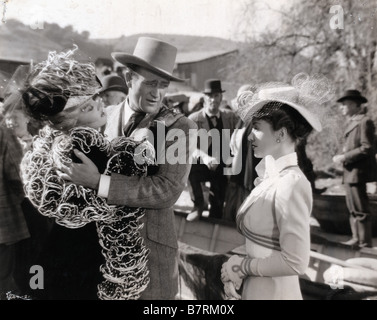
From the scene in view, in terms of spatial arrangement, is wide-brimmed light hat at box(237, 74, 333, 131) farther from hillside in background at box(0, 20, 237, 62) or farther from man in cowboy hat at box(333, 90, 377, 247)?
hillside in background at box(0, 20, 237, 62)

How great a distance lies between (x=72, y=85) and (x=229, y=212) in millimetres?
1202

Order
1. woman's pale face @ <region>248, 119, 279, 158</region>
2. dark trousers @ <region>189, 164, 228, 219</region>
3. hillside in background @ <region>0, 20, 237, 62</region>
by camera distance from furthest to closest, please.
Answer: dark trousers @ <region>189, 164, 228, 219</region> → hillside in background @ <region>0, 20, 237, 62</region> → woman's pale face @ <region>248, 119, 279, 158</region>

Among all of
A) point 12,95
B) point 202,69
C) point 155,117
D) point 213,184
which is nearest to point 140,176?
point 155,117

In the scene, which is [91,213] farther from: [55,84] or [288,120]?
[288,120]

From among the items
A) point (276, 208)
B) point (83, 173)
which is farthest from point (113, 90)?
point (276, 208)

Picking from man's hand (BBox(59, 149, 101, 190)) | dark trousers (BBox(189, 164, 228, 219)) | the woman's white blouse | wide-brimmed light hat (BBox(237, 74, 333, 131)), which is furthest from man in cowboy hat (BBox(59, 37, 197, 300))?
the woman's white blouse

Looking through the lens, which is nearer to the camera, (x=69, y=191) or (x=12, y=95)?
(x=69, y=191)

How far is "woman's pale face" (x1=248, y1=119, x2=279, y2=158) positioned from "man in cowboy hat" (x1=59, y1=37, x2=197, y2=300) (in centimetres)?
38

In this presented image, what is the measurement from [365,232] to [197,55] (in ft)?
4.76

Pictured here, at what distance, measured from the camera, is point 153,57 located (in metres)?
2.54

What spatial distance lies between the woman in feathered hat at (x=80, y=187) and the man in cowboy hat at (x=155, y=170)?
57 millimetres

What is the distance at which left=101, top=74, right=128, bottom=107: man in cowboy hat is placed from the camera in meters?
2.64

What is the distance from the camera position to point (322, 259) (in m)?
2.64
